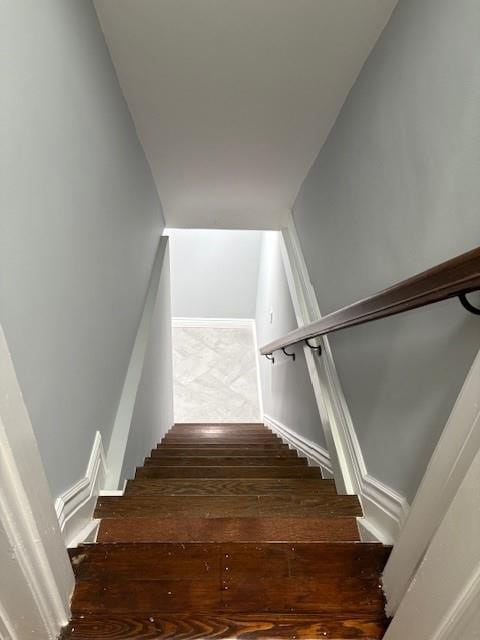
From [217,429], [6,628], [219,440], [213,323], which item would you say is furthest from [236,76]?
[213,323]

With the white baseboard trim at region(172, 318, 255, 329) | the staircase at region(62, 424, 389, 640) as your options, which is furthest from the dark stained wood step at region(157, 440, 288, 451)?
the white baseboard trim at region(172, 318, 255, 329)

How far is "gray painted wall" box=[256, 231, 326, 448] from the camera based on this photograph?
2.75 meters

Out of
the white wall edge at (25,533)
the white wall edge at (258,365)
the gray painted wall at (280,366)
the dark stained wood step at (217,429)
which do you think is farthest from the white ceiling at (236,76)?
the white wall edge at (258,365)

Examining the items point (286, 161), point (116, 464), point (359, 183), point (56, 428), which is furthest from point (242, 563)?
point (286, 161)

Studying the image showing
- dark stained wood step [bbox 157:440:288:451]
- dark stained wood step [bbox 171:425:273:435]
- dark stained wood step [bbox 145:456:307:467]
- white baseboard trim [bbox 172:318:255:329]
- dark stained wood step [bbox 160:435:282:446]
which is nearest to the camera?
dark stained wood step [bbox 145:456:307:467]

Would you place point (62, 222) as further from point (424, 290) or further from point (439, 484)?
point (439, 484)

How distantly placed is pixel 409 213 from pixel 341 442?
106 cm

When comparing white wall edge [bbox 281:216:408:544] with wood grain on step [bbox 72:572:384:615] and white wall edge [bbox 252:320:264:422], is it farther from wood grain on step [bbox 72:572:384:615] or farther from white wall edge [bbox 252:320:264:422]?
white wall edge [bbox 252:320:264:422]

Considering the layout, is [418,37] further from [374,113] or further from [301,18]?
[301,18]

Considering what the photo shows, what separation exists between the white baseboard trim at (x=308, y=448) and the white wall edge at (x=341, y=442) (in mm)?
250

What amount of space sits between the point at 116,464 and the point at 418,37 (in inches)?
73.6

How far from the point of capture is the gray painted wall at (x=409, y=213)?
1.02m

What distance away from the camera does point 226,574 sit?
1123mm

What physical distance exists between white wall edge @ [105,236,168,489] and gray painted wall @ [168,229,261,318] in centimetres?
277
